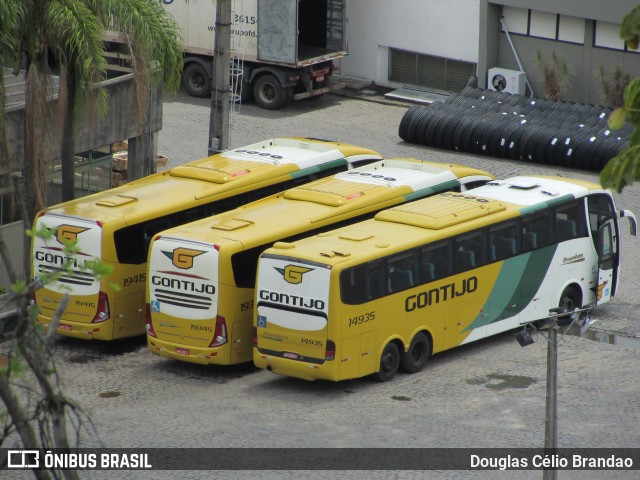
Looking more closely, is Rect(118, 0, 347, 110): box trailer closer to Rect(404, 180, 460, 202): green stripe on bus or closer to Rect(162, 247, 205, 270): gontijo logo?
Rect(404, 180, 460, 202): green stripe on bus

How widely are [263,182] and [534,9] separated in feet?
46.2

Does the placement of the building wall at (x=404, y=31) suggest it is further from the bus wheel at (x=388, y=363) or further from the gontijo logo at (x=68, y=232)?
the gontijo logo at (x=68, y=232)

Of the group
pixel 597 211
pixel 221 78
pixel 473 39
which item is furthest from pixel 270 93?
pixel 597 211

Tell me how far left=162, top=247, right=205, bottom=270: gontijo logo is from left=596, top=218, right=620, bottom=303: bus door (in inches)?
296

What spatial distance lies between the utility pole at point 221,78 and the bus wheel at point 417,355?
7.53m

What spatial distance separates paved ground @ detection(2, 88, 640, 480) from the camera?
18.8 metres

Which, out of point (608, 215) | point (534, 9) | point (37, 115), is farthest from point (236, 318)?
point (534, 9)

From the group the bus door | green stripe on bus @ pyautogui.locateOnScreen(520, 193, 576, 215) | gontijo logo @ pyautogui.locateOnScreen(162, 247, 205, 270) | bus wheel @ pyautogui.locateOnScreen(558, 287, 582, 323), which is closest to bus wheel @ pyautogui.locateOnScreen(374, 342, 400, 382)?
gontijo logo @ pyautogui.locateOnScreen(162, 247, 205, 270)

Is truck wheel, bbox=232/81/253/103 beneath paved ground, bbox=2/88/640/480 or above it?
above

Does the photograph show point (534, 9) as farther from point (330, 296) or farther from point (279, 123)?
point (330, 296)

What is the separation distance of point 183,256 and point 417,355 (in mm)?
4042

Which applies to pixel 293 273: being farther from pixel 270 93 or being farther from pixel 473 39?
pixel 473 39

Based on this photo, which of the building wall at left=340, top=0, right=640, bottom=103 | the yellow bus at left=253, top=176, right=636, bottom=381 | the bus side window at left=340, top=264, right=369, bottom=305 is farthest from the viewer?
the building wall at left=340, top=0, right=640, bottom=103

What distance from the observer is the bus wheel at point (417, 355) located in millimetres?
21625
